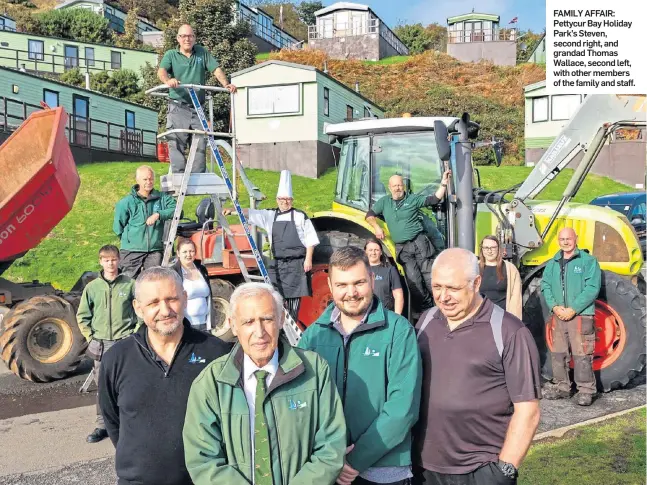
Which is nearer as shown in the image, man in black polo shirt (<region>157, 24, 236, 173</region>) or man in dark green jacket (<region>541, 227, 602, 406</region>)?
man in dark green jacket (<region>541, 227, 602, 406</region>)

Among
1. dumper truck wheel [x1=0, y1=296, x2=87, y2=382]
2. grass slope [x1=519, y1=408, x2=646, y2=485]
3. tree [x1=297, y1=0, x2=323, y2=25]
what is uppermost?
tree [x1=297, y1=0, x2=323, y2=25]

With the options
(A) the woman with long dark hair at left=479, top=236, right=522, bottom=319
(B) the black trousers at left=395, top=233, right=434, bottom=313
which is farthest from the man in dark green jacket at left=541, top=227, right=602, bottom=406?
(B) the black trousers at left=395, top=233, right=434, bottom=313

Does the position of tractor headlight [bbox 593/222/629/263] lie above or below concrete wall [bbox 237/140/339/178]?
below

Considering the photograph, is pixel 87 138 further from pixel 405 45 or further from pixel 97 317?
pixel 405 45

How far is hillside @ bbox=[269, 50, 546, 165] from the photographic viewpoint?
34.8 m

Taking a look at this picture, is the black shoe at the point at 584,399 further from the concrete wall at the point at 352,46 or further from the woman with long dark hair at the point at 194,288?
the concrete wall at the point at 352,46

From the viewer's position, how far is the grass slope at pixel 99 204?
13797mm

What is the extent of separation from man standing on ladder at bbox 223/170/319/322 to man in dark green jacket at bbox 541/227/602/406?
94.8 inches

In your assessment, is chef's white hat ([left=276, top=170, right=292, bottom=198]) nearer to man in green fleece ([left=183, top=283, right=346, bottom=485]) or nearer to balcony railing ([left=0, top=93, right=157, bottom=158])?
man in green fleece ([left=183, top=283, right=346, bottom=485])

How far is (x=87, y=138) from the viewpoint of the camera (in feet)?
90.7

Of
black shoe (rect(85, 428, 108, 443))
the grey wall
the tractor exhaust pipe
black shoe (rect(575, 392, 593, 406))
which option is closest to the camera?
black shoe (rect(85, 428, 108, 443))

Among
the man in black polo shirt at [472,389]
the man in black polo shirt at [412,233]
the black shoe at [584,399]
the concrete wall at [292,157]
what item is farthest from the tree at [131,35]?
the man in black polo shirt at [472,389]

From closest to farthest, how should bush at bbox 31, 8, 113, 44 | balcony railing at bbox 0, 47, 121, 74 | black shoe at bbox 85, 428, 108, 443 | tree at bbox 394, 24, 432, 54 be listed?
black shoe at bbox 85, 428, 108, 443 → balcony railing at bbox 0, 47, 121, 74 → bush at bbox 31, 8, 113, 44 → tree at bbox 394, 24, 432, 54

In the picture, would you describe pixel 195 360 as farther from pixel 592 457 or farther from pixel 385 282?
pixel 385 282
